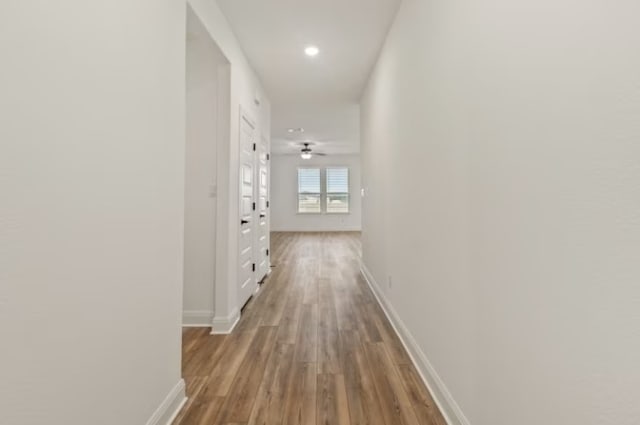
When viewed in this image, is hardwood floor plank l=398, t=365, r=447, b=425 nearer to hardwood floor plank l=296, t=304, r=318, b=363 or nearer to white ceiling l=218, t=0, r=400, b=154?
hardwood floor plank l=296, t=304, r=318, b=363

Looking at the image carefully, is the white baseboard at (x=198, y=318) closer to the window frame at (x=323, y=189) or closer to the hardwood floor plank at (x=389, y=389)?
the hardwood floor plank at (x=389, y=389)

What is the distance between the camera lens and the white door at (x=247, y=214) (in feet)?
10.9

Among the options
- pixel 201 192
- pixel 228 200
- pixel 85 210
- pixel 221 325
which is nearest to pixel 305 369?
pixel 221 325

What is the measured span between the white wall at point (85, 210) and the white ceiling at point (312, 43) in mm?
1370

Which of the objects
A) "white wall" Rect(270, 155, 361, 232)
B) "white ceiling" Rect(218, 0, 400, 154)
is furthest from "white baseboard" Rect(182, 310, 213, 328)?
"white wall" Rect(270, 155, 361, 232)

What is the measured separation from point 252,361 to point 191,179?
1.71 m

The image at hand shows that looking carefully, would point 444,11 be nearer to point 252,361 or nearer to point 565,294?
point 565,294

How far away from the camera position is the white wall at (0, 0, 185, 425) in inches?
33.1

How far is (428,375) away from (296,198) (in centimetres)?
1013

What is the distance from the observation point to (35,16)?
2.91 ft

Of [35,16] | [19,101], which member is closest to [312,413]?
[19,101]

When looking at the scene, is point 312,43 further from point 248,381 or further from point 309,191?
point 309,191

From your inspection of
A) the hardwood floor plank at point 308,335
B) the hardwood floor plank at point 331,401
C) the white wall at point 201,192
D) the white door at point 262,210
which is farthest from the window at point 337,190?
the hardwood floor plank at point 331,401

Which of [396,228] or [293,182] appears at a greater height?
[293,182]
